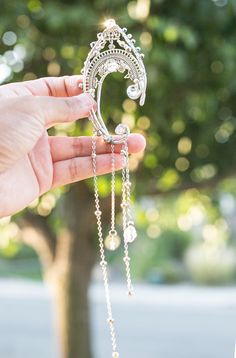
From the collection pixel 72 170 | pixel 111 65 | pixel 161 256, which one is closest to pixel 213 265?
pixel 161 256

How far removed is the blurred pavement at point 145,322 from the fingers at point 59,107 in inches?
153

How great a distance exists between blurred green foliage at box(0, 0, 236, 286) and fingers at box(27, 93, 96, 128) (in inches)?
22.4

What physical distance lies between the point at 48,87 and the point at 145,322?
5520 mm

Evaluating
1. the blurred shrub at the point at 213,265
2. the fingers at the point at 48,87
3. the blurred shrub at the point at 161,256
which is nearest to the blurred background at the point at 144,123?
the fingers at the point at 48,87

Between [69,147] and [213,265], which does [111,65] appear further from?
[213,265]

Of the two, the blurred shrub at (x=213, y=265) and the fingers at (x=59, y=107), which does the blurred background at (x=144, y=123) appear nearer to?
the fingers at (x=59, y=107)

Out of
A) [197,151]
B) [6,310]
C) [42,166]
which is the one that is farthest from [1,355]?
[42,166]

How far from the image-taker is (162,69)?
176cm

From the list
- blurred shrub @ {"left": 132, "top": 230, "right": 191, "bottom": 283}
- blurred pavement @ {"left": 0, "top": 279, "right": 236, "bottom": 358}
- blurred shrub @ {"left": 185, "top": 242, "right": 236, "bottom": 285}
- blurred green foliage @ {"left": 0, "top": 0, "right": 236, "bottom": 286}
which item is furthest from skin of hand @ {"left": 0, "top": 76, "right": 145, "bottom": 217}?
blurred shrub @ {"left": 132, "top": 230, "right": 191, "bottom": 283}

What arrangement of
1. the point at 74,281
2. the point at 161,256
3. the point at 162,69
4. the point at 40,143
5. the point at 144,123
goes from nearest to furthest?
the point at 40,143 < the point at 162,69 < the point at 144,123 < the point at 74,281 < the point at 161,256

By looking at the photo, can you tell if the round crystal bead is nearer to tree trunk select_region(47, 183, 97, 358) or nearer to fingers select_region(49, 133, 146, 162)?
fingers select_region(49, 133, 146, 162)

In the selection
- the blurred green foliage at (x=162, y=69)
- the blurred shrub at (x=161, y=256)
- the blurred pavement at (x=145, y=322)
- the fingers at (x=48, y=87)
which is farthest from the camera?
the blurred shrub at (x=161, y=256)

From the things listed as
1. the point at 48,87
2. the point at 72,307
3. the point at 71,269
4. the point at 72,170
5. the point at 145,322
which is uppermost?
the point at 48,87

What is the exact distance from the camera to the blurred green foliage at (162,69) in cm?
161
